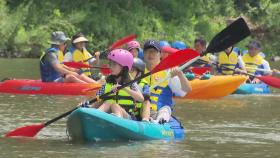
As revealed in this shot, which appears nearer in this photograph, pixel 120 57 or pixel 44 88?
pixel 120 57

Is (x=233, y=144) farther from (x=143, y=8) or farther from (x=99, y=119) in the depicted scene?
(x=143, y=8)

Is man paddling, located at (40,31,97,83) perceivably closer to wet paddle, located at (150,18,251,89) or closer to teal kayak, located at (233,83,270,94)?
teal kayak, located at (233,83,270,94)

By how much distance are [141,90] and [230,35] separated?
121cm

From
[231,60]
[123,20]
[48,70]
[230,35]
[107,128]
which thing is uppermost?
[123,20]

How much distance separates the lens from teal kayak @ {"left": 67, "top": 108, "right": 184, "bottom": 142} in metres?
7.80

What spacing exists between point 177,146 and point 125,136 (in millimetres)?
529

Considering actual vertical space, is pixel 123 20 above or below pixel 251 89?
above

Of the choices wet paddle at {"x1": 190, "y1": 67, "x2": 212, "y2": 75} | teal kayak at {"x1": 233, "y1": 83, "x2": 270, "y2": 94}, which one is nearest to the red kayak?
wet paddle at {"x1": 190, "y1": 67, "x2": 212, "y2": 75}

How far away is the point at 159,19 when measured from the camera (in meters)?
34.4

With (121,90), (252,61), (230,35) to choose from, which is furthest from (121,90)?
(252,61)

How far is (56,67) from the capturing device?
13.4 m

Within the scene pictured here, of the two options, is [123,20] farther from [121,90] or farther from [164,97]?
[121,90]

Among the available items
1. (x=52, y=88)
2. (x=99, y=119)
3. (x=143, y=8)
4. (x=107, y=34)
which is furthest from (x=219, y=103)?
(x=143, y=8)

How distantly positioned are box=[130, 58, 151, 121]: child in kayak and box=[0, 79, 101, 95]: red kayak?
4.51 m
